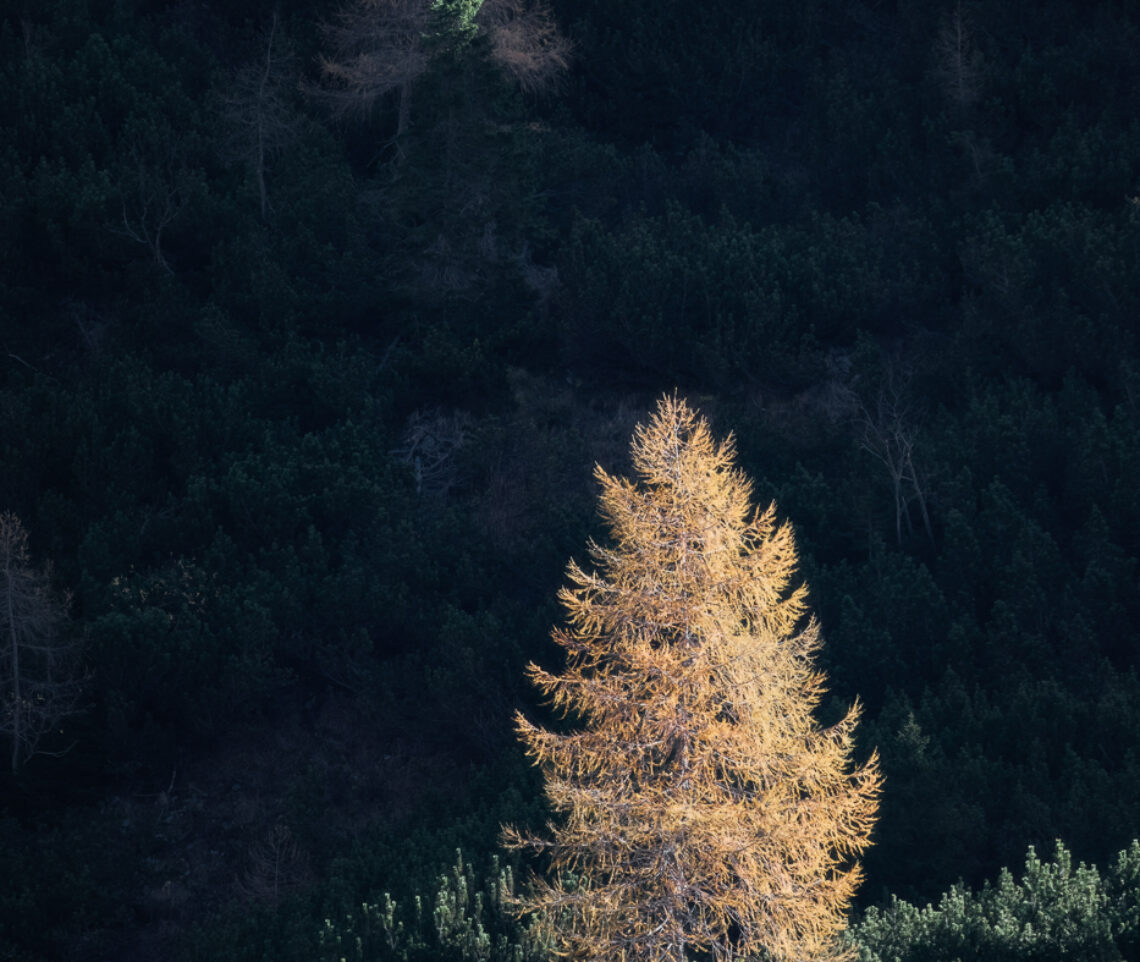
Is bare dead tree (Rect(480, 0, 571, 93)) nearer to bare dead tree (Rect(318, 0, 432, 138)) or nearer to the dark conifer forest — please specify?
the dark conifer forest

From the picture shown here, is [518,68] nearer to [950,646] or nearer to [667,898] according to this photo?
Answer: [950,646]

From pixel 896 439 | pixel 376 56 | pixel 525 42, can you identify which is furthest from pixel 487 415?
pixel 525 42

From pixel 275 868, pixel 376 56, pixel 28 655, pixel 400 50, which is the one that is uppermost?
pixel 400 50

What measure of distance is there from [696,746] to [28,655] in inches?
512

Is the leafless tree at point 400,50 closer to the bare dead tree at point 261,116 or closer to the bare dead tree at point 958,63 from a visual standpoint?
the bare dead tree at point 261,116

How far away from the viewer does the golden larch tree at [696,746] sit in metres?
11.7

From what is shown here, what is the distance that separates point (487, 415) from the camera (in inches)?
1024

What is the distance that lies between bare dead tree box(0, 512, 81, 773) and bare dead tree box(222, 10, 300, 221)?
1041 cm

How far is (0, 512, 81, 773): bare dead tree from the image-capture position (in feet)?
66.6

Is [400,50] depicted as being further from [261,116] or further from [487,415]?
[487,415]

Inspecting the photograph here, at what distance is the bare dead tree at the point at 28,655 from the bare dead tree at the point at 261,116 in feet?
34.1

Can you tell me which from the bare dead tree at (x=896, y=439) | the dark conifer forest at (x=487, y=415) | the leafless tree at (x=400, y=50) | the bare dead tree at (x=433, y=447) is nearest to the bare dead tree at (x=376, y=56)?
the leafless tree at (x=400, y=50)

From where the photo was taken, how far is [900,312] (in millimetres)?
27438

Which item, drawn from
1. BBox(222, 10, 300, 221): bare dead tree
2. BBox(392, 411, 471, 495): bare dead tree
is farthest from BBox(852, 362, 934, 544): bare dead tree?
BBox(222, 10, 300, 221): bare dead tree
